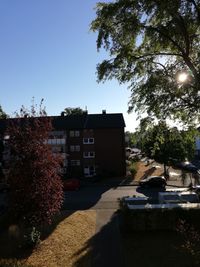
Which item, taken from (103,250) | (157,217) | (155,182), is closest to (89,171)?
(155,182)

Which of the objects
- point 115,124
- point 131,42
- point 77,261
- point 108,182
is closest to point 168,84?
point 131,42

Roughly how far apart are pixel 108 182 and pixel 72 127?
447 inches

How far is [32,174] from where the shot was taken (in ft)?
58.4

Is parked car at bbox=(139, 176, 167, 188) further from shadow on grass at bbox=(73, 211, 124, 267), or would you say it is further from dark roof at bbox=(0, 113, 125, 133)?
shadow on grass at bbox=(73, 211, 124, 267)

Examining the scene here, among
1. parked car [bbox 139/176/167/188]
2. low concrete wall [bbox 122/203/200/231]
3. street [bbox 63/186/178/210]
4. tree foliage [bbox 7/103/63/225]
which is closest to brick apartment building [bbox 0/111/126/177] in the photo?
street [bbox 63/186/178/210]

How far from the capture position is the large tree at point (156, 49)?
1916cm

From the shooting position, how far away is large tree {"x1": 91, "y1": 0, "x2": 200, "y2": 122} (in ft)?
62.8

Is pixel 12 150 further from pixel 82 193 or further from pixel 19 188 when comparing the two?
pixel 82 193

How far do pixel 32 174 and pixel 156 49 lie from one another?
1089 centimetres

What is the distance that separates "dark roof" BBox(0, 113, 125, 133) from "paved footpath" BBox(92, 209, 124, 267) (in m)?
28.9

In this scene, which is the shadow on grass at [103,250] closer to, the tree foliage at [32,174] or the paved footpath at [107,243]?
the paved footpath at [107,243]

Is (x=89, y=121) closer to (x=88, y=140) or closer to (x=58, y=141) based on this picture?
(x=88, y=140)

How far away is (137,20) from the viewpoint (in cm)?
1994

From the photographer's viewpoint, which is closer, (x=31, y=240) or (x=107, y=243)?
(x=31, y=240)
